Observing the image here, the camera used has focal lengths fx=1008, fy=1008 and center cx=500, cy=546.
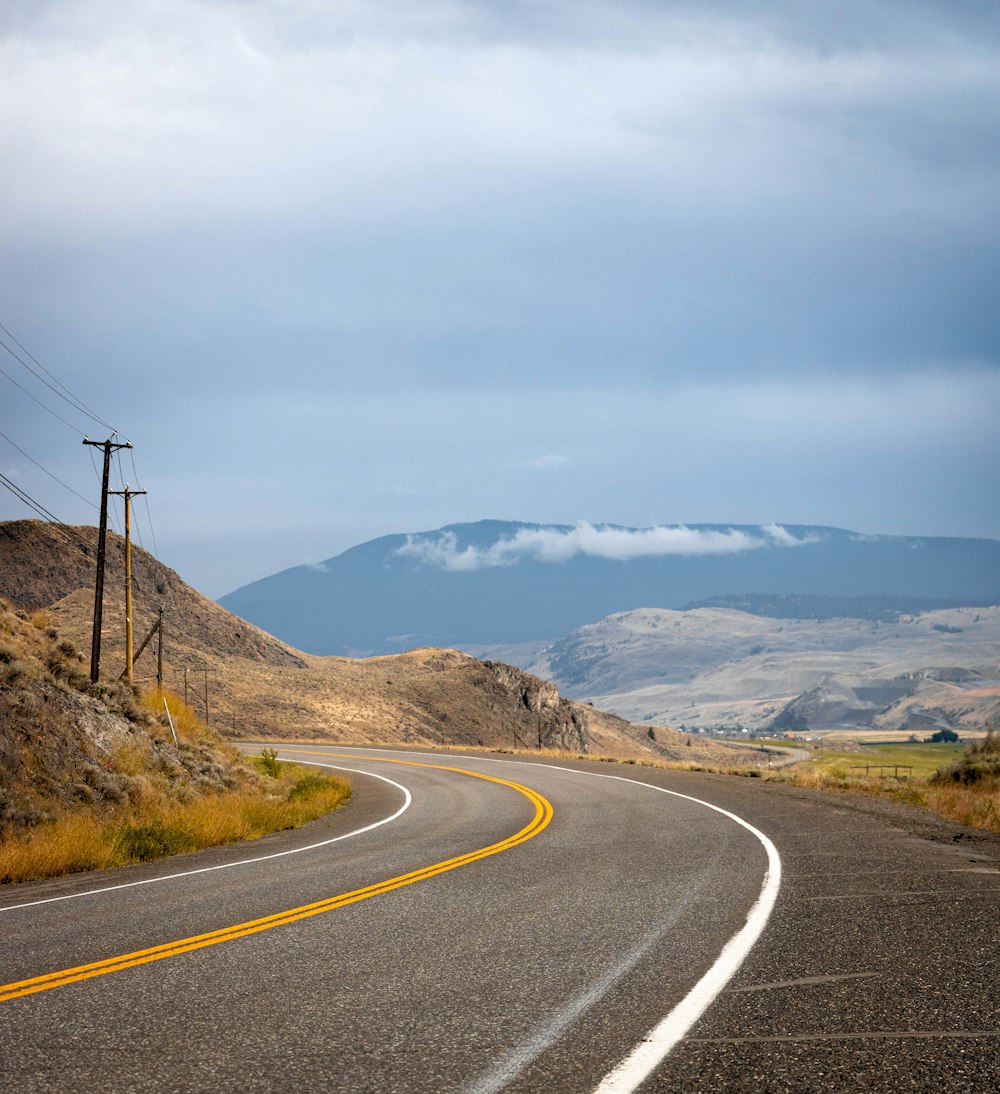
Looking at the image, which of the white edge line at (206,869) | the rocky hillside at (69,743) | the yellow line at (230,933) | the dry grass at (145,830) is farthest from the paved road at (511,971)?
the rocky hillside at (69,743)

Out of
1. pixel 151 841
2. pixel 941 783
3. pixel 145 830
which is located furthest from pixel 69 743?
pixel 941 783

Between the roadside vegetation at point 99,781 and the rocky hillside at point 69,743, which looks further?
the rocky hillside at point 69,743

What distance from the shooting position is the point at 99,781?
18.8 m

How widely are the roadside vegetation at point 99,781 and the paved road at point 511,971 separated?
2.19m

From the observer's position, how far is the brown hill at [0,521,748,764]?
76688mm

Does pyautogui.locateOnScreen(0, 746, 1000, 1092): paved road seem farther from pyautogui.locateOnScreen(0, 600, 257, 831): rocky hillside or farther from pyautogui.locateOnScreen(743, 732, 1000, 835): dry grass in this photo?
pyautogui.locateOnScreen(0, 600, 257, 831): rocky hillside

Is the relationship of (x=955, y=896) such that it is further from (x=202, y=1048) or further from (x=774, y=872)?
(x=202, y=1048)

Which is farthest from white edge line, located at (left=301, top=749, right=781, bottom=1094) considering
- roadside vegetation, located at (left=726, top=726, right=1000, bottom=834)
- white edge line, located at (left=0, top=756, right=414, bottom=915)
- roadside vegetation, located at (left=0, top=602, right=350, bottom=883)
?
roadside vegetation, located at (left=0, top=602, right=350, bottom=883)

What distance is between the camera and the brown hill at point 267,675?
252 feet

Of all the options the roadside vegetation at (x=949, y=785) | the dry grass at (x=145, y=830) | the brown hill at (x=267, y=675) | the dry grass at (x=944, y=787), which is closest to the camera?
the dry grass at (x=145, y=830)

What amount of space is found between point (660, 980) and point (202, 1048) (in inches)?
116

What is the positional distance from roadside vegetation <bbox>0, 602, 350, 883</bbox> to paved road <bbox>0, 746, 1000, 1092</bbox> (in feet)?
7.18

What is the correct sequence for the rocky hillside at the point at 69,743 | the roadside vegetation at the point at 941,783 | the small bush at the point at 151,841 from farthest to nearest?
the roadside vegetation at the point at 941,783, the rocky hillside at the point at 69,743, the small bush at the point at 151,841

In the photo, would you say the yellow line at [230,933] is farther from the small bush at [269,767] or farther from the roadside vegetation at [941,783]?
the small bush at [269,767]
